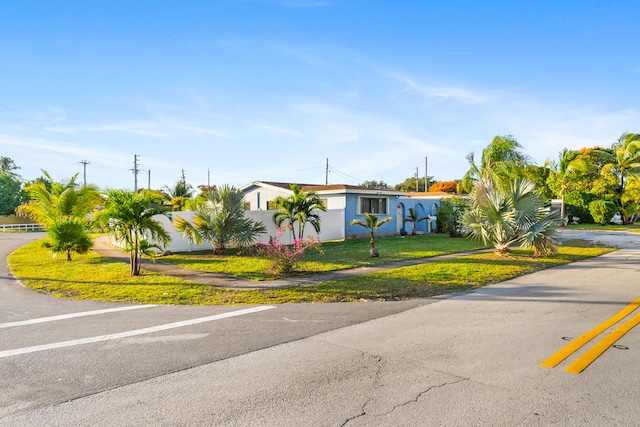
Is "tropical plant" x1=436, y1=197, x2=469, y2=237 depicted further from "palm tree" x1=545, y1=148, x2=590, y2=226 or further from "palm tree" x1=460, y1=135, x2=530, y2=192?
"palm tree" x1=545, y1=148, x2=590, y2=226

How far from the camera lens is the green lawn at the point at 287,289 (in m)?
8.69

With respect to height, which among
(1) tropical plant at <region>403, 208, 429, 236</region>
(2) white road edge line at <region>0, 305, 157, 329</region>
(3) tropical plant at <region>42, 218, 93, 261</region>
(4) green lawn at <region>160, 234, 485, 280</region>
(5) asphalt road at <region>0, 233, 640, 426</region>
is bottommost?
(5) asphalt road at <region>0, 233, 640, 426</region>

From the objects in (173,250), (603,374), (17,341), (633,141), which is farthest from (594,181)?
(17,341)

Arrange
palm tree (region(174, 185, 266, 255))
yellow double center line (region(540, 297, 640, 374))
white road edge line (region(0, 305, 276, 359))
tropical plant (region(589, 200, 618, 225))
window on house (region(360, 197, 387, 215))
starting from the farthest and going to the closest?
1. tropical plant (region(589, 200, 618, 225))
2. window on house (region(360, 197, 387, 215))
3. palm tree (region(174, 185, 266, 255))
4. white road edge line (region(0, 305, 276, 359))
5. yellow double center line (region(540, 297, 640, 374))

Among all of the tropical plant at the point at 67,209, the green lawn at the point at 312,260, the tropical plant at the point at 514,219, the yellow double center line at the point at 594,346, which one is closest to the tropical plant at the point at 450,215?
the green lawn at the point at 312,260

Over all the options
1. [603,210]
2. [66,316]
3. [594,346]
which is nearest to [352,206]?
[66,316]

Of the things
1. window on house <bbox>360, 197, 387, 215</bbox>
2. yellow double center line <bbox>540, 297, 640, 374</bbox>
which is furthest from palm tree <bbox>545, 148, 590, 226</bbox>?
yellow double center line <bbox>540, 297, 640, 374</bbox>

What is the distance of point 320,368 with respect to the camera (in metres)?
4.67

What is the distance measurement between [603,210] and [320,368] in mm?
38629

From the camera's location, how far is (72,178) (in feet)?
52.5

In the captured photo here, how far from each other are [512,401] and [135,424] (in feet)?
10.8

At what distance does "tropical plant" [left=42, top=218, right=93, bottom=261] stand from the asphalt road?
7.45 m

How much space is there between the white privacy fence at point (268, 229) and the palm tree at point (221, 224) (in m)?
0.46

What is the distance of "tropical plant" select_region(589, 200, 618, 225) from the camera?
35250mm
